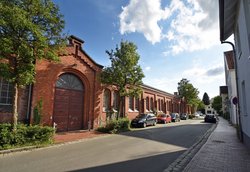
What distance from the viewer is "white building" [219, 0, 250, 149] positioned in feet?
27.6

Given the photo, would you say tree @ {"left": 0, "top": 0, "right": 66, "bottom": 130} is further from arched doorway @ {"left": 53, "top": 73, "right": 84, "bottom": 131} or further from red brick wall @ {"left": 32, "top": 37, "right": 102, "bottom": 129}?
arched doorway @ {"left": 53, "top": 73, "right": 84, "bottom": 131}

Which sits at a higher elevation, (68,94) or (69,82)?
(69,82)

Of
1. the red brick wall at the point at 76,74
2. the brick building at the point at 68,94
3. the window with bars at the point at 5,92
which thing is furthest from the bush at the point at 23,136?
the red brick wall at the point at 76,74

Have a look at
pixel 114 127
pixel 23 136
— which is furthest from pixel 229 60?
pixel 23 136

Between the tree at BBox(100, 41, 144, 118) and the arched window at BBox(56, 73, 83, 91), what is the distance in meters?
2.58

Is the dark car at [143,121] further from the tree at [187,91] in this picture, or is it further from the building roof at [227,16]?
the tree at [187,91]

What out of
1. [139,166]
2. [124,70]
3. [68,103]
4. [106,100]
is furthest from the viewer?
[106,100]

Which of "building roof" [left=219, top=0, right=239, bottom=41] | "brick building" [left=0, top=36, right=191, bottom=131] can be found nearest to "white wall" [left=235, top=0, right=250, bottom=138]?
"building roof" [left=219, top=0, right=239, bottom=41]

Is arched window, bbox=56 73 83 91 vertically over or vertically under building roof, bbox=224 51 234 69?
under

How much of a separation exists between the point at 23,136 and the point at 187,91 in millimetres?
51869

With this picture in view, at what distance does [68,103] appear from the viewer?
724 inches

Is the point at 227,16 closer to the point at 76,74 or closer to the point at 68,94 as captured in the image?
the point at 76,74

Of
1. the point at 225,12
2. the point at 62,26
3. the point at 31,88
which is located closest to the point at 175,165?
the point at 225,12

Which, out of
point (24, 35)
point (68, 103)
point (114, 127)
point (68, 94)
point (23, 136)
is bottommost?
point (114, 127)
